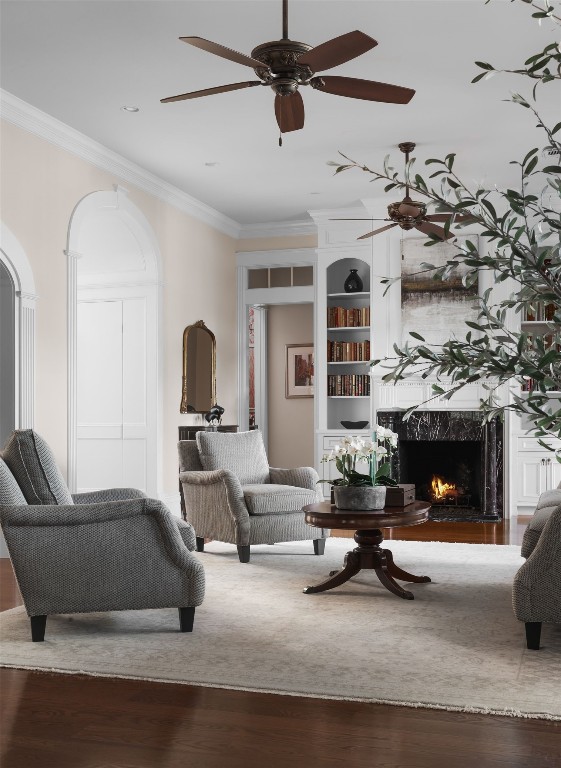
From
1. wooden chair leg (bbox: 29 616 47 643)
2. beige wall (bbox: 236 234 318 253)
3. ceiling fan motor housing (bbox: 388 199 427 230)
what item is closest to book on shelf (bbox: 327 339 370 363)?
beige wall (bbox: 236 234 318 253)

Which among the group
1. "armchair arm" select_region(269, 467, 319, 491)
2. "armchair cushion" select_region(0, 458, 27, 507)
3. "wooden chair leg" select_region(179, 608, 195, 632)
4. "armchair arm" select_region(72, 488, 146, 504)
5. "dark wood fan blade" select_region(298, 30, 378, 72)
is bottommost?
"wooden chair leg" select_region(179, 608, 195, 632)

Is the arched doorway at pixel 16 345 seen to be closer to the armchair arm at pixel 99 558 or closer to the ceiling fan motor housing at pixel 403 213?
the armchair arm at pixel 99 558

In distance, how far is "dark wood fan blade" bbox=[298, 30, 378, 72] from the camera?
10.6 ft

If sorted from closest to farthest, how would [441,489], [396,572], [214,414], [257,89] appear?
[396,572] → [257,89] → [214,414] → [441,489]

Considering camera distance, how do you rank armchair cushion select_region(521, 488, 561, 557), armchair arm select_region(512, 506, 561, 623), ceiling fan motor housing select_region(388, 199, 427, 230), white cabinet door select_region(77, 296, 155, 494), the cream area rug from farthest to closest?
1. white cabinet door select_region(77, 296, 155, 494)
2. ceiling fan motor housing select_region(388, 199, 427, 230)
3. armchair cushion select_region(521, 488, 561, 557)
4. armchair arm select_region(512, 506, 561, 623)
5. the cream area rug

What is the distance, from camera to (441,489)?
328 inches

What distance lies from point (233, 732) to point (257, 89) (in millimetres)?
4070

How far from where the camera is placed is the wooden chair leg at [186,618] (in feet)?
12.3

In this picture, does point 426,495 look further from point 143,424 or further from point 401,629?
point 401,629

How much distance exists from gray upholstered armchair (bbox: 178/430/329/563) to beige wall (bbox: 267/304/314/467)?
429cm

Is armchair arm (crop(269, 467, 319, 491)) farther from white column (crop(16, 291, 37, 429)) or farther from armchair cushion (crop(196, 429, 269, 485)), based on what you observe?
white column (crop(16, 291, 37, 429))

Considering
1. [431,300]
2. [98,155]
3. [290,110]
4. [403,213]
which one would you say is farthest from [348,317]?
[290,110]

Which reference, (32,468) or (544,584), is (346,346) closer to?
(32,468)

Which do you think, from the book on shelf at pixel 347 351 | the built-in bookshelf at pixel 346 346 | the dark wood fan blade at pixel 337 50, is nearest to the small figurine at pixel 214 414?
the built-in bookshelf at pixel 346 346
